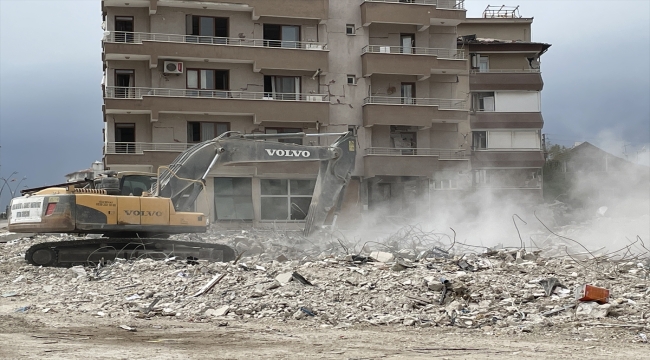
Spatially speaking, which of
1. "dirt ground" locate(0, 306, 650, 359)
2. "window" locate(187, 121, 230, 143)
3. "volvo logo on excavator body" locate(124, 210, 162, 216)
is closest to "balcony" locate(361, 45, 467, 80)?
"window" locate(187, 121, 230, 143)

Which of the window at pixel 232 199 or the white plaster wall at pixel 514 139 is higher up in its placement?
the white plaster wall at pixel 514 139

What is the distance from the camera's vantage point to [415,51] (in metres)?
41.9

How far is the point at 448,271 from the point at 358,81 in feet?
89.7

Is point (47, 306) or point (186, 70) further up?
point (186, 70)

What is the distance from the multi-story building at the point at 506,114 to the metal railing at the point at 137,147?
20.8 m

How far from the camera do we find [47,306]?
1302 cm

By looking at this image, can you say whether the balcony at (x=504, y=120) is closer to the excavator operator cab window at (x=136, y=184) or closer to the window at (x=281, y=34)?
the window at (x=281, y=34)

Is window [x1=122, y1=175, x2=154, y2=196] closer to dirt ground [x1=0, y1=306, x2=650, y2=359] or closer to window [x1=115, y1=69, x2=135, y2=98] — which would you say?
dirt ground [x1=0, y1=306, x2=650, y2=359]


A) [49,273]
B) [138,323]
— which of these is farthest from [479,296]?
[49,273]

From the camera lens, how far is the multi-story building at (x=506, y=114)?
165ft

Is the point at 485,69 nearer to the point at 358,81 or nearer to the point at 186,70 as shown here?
the point at 358,81

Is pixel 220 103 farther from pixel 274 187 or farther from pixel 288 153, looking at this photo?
pixel 288 153

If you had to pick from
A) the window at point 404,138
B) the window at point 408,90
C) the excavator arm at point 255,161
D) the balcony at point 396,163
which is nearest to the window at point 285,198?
the balcony at point 396,163

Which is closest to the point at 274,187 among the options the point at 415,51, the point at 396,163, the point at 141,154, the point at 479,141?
the point at 396,163
